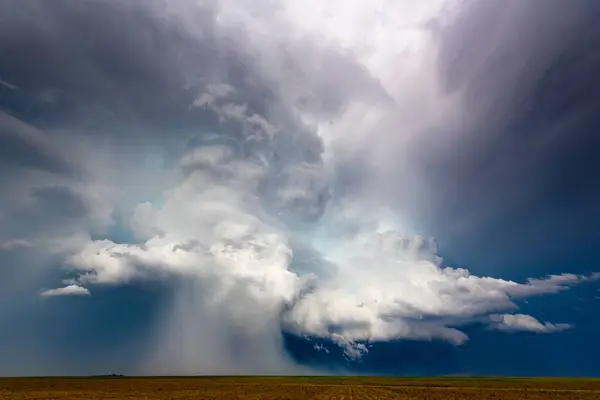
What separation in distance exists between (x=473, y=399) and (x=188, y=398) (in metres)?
40.7

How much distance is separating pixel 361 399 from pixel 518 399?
23.5 m

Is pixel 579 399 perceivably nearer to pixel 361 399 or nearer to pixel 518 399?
pixel 518 399

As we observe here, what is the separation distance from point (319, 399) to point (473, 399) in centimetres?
2240

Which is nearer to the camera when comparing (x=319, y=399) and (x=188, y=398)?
(x=319, y=399)

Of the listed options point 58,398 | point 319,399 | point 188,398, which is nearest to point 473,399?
point 319,399

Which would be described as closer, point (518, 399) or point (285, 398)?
point (285, 398)

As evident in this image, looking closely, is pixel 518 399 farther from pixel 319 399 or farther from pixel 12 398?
pixel 12 398

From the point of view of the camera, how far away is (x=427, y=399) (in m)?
A: 63.9

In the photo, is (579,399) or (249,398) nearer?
(249,398)

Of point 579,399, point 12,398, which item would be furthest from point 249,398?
point 579,399

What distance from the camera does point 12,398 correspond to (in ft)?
213

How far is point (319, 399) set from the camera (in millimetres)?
61781

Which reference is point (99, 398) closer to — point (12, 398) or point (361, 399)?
point (12, 398)

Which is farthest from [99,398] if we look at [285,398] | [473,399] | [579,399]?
[579,399]
